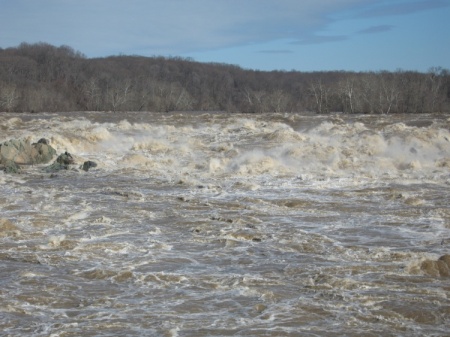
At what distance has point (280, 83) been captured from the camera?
8100 cm

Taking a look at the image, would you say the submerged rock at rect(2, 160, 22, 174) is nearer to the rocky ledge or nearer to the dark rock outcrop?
the rocky ledge

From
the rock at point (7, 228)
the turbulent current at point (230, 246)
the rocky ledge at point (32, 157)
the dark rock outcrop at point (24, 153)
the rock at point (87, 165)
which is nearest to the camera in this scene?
the turbulent current at point (230, 246)

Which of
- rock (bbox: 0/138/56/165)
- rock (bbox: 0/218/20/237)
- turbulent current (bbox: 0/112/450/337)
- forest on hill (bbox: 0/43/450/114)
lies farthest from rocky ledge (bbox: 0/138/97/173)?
forest on hill (bbox: 0/43/450/114)

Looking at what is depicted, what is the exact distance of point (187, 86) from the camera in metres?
73.7

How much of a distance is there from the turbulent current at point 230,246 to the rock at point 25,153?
0.64 meters

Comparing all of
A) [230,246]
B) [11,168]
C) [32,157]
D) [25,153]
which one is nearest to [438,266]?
[230,246]

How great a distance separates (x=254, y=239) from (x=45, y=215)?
3635 mm

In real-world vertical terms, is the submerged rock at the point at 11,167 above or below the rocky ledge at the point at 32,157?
below

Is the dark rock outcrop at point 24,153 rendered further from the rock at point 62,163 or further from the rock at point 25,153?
the rock at point 62,163

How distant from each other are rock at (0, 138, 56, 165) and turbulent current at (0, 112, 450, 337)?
2.09 ft

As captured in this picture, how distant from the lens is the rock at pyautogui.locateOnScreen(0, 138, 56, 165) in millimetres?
16562

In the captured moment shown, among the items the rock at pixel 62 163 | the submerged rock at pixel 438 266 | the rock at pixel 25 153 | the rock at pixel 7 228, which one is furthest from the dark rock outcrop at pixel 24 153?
the submerged rock at pixel 438 266

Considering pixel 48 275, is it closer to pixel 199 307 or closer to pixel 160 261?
pixel 160 261

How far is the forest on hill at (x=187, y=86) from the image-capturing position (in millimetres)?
43938
